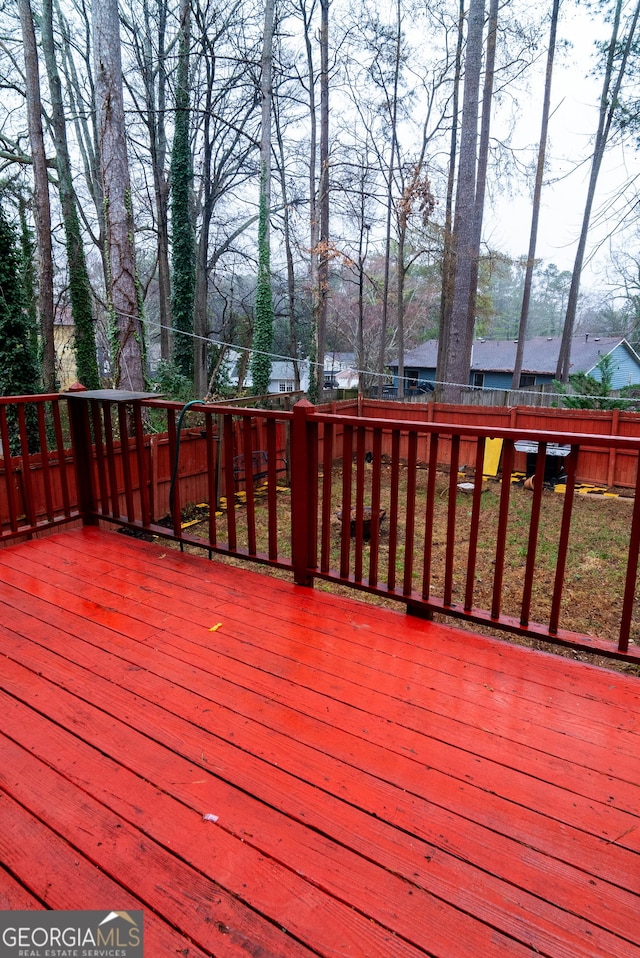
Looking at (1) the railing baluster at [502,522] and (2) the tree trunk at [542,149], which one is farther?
(2) the tree trunk at [542,149]

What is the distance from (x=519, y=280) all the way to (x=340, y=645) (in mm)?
31793

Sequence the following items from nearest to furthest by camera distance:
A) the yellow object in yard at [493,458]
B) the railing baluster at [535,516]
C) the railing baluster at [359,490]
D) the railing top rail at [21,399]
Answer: the railing baluster at [535,516] → the railing baluster at [359,490] → the railing top rail at [21,399] → the yellow object in yard at [493,458]

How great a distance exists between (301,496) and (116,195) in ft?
19.2

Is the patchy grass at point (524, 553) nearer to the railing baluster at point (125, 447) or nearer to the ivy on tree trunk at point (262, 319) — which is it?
the railing baluster at point (125, 447)

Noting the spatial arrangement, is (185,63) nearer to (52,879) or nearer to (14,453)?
(14,453)

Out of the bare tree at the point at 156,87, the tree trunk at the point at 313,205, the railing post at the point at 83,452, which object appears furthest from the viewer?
the tree trunk at the point at 313,205

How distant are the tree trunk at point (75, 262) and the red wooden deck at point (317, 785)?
10.7 m

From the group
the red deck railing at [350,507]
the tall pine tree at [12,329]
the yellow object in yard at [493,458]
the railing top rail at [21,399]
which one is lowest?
the yellow object in yard at [493,458]

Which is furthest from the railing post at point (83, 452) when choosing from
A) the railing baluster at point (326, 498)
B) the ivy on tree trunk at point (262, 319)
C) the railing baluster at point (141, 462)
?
the ivy on tree trunk at point (262, 319)

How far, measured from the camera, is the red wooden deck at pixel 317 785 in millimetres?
1084

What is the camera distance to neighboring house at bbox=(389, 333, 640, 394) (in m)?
22.9

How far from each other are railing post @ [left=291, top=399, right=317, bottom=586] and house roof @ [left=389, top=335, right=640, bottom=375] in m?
22.1

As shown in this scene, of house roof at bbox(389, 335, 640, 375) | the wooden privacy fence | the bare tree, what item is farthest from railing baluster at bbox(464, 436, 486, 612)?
house roof at bbox(389, 335, 640, 375)

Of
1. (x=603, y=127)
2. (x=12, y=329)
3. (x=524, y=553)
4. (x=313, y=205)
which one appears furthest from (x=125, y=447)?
(x=603, y=127)
